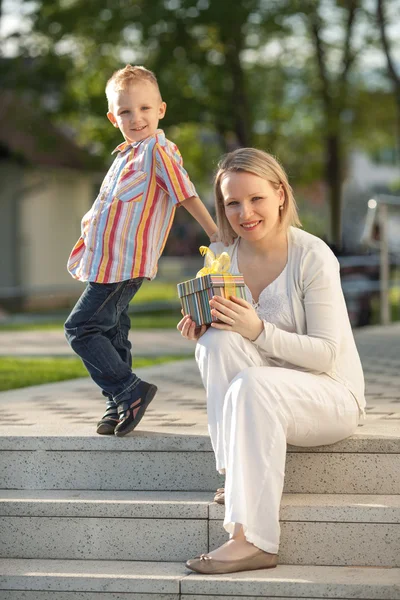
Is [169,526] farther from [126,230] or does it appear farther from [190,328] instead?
[126,230]

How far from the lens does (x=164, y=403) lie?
6082mm

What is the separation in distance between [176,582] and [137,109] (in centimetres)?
197

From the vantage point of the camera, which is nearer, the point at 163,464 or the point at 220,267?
the point at 220,267

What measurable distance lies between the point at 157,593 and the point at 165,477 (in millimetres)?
689

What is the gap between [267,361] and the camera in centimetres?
435

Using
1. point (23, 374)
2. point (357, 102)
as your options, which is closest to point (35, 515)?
point (23, 374)

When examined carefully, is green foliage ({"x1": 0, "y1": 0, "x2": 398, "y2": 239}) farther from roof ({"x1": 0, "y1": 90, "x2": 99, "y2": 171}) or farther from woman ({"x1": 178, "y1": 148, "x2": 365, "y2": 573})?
woman ({"x1": 178, "y1": 148, "x2": 365, "y2": 573})

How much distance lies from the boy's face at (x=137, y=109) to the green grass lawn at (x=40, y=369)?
112 inches

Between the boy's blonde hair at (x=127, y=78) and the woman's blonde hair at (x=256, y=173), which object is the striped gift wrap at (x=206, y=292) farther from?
the boy's blonde hair at (x=127, y=78)

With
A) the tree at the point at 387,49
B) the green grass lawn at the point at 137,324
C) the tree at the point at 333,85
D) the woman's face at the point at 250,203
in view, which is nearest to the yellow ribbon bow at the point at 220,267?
the woman's face at the point at 250,203

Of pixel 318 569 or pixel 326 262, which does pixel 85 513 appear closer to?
pixel 318 569

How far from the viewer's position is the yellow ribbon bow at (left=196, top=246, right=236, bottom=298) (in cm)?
416

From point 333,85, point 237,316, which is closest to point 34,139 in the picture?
point 333,85

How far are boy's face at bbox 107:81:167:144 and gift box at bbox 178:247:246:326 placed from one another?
89 cm
